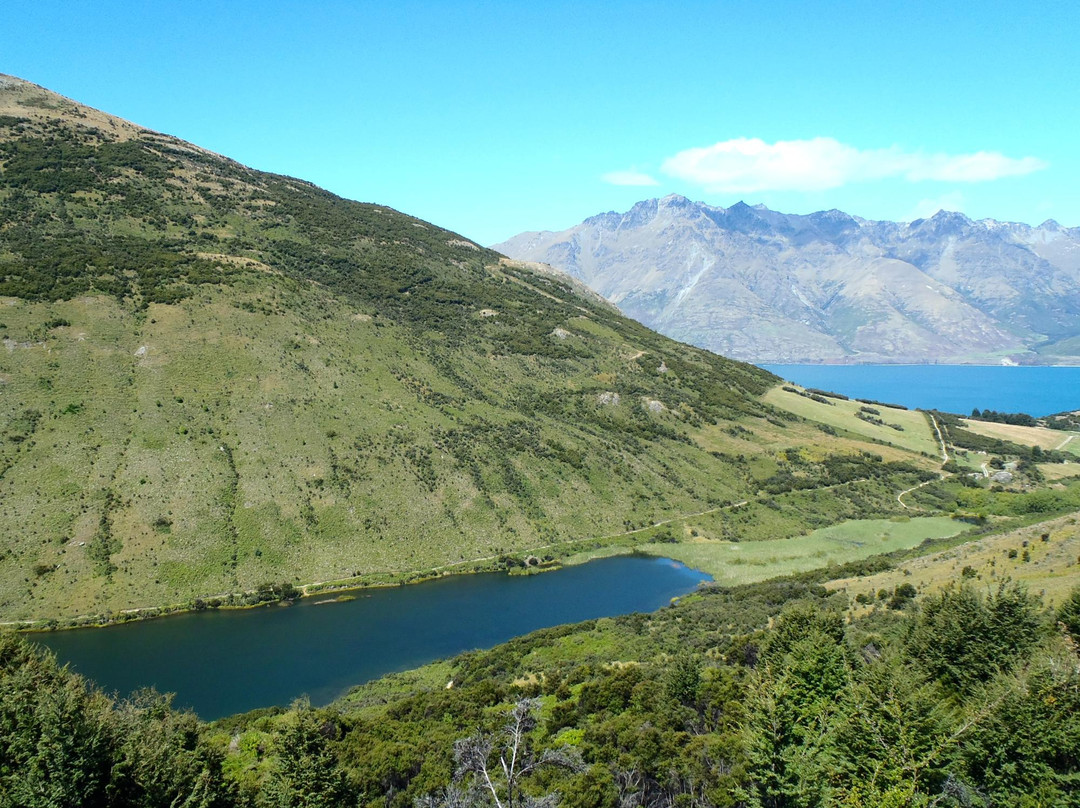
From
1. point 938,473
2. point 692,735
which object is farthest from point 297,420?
point 938,473

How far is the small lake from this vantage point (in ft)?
192

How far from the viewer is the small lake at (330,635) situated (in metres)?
58.6

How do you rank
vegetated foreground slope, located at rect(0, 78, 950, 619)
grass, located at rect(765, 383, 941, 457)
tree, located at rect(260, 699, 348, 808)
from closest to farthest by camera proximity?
tree, located at rect(260, 699, 348, 808) → vegetated foreground slope, located at rect(0, 78, 950, 619) → grass, located at rect(765, 383, 941, 457)

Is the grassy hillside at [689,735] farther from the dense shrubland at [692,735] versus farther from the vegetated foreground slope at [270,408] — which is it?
the vegetated foreground slope at [270,408]

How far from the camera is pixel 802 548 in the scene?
325ft

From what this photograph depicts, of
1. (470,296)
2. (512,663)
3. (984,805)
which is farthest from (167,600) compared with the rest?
(470,296)

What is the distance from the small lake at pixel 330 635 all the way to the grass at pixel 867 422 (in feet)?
306

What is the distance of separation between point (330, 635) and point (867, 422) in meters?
153

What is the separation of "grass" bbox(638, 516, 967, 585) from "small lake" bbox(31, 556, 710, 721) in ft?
21.8

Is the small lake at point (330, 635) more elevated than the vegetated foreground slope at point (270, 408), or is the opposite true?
the vegetated foreground slope at point (270, 408)

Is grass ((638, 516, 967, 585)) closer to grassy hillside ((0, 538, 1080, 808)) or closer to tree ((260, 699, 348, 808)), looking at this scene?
grassy hillside ((0, 538, 1080, 808))

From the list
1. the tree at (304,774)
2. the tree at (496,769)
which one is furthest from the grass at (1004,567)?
the tree at (304,774)

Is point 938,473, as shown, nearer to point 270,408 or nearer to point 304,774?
point 270,408

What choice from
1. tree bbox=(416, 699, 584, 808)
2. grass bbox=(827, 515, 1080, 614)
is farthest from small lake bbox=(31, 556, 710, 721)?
tree bbox=(416, 699, 584, 808)
